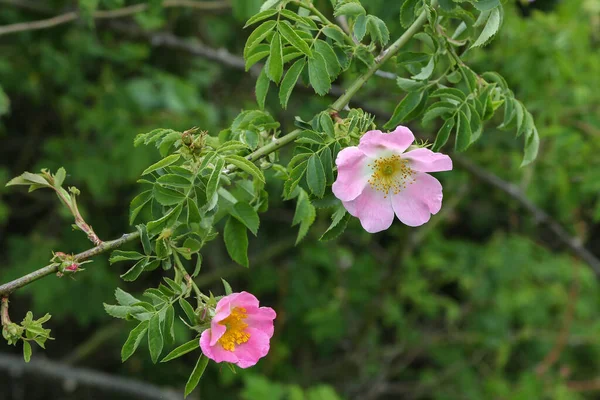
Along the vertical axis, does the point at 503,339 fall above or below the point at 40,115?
below

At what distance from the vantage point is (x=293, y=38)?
129 cm

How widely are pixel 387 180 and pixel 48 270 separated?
0.59 metres

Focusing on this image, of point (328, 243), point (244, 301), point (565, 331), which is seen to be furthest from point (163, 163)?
point (565, 331)

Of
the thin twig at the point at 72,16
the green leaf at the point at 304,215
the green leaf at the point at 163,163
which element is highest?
the green leaf at the point at 163,163

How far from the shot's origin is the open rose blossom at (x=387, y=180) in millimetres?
1202

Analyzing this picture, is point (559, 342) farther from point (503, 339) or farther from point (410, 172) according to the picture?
point (410, 172)

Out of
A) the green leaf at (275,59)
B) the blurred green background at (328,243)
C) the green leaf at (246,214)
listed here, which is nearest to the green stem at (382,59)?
the green leaf at (275,59)

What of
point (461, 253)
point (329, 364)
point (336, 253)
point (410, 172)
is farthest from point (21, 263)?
point (410, 172)

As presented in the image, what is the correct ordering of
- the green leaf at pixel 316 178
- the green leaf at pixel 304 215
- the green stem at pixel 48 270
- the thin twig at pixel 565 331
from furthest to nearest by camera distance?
1. the thin twig at pixel 565 331
2. the green leaf at pixel 304 215
3. the green leaf at pixel 316 178
4. the green stem at pixel 48 270

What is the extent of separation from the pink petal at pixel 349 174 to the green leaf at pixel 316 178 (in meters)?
0.02

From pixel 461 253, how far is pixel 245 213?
10.4ft

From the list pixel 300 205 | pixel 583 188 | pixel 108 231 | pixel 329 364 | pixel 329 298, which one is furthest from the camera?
pixel 329 364

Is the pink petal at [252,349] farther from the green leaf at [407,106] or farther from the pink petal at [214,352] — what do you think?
the green leaf at [407,106]

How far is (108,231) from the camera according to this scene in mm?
4160
